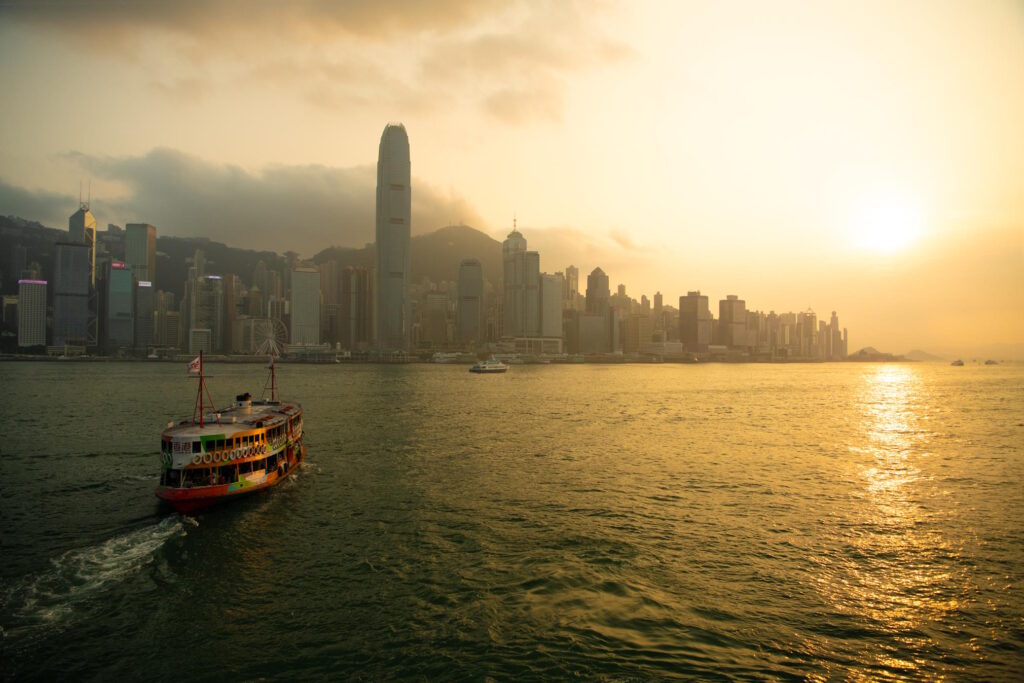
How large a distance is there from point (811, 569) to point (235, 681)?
25.9 metres

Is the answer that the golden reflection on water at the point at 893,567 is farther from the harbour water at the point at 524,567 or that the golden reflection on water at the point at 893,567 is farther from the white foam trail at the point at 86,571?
the white foam trail at the point at 86,571

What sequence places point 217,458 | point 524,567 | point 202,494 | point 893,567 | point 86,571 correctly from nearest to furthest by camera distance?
1. point 86,571
2. point 524,567
3. point 893,567
4. point 202,494
5. point 217,458

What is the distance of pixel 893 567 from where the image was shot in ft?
93.2

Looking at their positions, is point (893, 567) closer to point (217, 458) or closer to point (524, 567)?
point (524, 567)

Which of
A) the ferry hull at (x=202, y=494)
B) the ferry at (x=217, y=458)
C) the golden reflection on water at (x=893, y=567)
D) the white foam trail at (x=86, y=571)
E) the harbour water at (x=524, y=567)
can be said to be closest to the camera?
the harbour water at (x=524, y=567)

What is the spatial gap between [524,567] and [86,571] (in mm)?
21391

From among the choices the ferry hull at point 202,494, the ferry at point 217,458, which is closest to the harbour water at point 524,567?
the ferry hull at point 202,494

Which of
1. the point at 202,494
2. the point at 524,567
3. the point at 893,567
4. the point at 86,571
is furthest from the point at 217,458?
the point at 893,567

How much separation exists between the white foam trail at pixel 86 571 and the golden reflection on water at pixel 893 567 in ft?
103

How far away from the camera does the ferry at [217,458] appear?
118 ft

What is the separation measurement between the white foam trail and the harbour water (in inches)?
5.3

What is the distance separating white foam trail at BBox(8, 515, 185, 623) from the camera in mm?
23719

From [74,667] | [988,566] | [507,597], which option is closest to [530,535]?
[507,597]

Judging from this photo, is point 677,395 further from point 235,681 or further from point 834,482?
point 235,681
